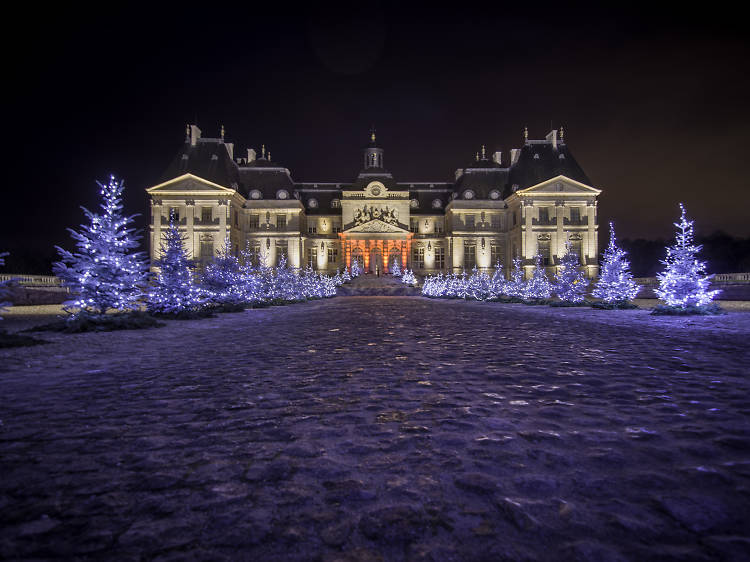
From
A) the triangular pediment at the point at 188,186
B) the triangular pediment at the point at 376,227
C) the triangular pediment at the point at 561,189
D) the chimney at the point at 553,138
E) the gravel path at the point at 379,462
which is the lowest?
the gravel path at the point at 379,462

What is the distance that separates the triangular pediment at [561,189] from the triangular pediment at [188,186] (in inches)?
1416

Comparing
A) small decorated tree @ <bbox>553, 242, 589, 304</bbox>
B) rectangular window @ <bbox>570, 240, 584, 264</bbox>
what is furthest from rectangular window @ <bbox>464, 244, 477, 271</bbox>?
→ small decorated tree @ <bbox>553, 242, 589, 304</bbox>

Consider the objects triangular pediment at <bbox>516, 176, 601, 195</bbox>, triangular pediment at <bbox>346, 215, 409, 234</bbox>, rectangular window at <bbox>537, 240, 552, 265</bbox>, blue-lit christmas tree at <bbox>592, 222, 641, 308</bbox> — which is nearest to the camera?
blue-lit christmas tree at <bbox>592, 222, 641, 308</bbox>

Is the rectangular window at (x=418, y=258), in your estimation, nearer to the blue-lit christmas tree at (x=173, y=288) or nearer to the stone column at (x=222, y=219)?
the stone column at (x=222, y=219)

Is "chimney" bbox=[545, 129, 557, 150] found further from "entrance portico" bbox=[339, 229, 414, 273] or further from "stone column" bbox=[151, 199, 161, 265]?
"stone column" bbox=[151, 199, 161, 265]

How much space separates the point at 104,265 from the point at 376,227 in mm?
39691

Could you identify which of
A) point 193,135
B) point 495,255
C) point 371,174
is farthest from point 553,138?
point 193,135

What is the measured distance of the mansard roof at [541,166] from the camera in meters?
50.1

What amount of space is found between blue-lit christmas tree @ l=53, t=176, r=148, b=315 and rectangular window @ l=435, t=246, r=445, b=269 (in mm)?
44951

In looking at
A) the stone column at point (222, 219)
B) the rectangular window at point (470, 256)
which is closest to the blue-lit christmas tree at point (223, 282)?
the stone column at point (222, 219)

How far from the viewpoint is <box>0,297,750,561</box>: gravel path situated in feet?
6.13

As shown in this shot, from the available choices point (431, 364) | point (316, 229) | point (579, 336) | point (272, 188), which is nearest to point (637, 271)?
point (316, 229)

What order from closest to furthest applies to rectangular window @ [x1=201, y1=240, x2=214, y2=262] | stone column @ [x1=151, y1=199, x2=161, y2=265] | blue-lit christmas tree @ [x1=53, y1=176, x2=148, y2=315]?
blue-lit christmas tree @ [x1=53, y1=176, x2=148, y2=315], stone column @ [x1=151, y1=199, x2=161, y2=265], rectangular window @ [x1=201, y1=240, x2=214, y2=262]

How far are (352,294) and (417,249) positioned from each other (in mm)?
19115
